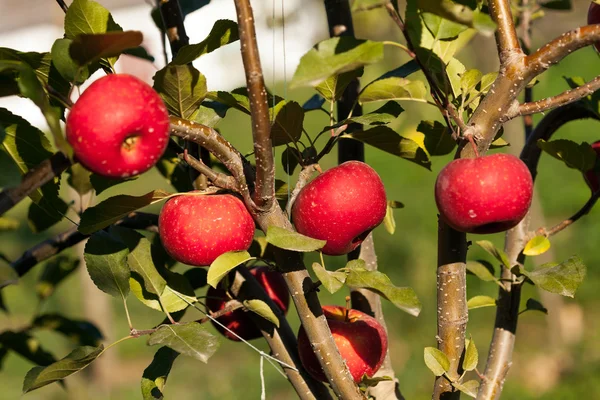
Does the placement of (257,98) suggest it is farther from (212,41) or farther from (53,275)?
(53,275)

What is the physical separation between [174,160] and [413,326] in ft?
9.42

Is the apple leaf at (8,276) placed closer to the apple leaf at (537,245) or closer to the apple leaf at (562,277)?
the apple leaf at (562,277)

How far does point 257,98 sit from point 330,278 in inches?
8.2

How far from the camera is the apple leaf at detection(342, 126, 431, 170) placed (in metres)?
0.83

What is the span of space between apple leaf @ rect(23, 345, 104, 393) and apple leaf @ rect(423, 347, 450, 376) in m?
0.36

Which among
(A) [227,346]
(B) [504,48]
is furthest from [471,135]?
(A) [227,346]

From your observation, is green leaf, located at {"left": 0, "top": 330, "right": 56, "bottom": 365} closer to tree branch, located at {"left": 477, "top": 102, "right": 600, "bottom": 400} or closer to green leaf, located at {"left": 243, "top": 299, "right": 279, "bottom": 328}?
green leaf, located at {"left": 243, "top": 299, "right": 279, "bottom": 328}

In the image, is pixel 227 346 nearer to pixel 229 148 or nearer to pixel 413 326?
pixel 413 326

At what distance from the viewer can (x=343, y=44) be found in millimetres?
653

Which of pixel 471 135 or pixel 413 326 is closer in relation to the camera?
pixel 471 135

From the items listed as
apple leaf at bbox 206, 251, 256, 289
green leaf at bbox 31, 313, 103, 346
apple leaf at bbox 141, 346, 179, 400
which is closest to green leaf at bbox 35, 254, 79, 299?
green leaf at bbox 31, 313, 103, 346

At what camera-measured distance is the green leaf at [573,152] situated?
95cm

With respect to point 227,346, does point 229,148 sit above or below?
above

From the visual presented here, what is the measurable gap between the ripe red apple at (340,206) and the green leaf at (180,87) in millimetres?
164
